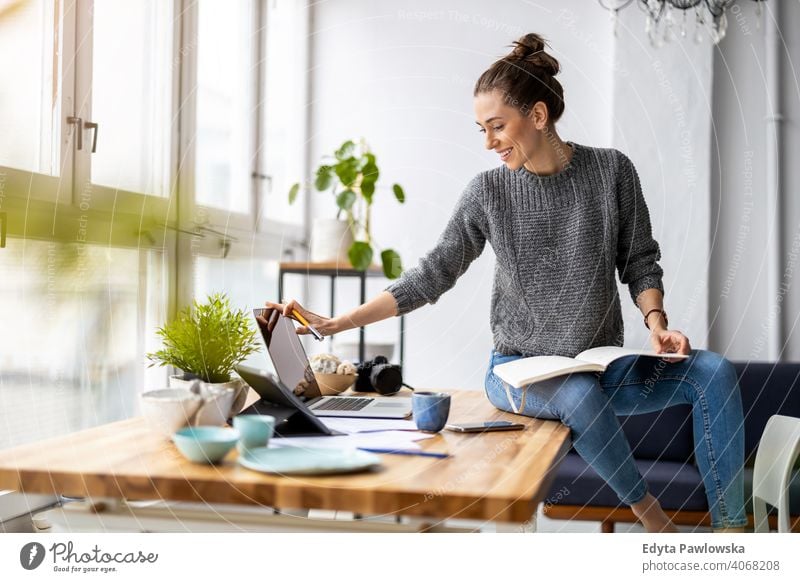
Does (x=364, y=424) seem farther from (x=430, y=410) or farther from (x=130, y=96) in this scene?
(x=130, y=96)

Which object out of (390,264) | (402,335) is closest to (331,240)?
(390,264)

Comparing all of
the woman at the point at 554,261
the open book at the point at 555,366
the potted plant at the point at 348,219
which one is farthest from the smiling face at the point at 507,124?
the potted plant at the point at 348,219

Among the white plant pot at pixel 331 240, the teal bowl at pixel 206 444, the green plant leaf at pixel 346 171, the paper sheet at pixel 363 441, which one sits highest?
the green plant leaf at pixel 346 171

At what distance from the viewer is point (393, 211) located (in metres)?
3.20

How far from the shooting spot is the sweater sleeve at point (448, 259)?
163 centimetres

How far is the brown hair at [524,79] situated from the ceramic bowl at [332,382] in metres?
0.67

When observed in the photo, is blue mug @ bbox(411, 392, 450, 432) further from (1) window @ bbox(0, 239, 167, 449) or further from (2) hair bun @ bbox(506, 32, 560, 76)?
(1) window @ bbox(0, 239, 167, 449)

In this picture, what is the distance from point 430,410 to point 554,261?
0.56 meters

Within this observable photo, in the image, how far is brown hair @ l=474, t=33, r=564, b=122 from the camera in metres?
1.57

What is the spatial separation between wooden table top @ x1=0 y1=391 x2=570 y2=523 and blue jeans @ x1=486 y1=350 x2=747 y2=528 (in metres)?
0.26

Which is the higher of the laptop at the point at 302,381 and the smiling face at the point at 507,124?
the smiling face at the point at 507,124

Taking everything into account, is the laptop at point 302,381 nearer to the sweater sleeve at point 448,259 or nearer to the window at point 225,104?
the sweater sleeve at point 448,259

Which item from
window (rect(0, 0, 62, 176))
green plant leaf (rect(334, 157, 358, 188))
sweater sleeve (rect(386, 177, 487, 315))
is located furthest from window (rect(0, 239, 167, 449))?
sweater sleeve (rect(386, 177, 487, 315))

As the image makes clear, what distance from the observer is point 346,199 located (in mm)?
2674
